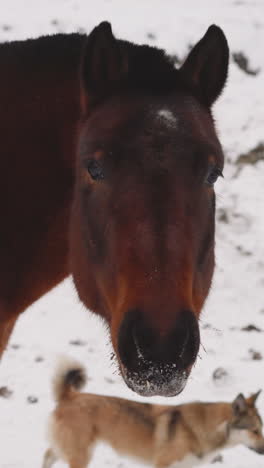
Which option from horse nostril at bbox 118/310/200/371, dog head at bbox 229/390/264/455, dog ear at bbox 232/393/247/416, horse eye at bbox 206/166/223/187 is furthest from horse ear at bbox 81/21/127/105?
dog head at bbox 229/390/264/455

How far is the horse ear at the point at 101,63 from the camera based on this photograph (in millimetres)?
1987

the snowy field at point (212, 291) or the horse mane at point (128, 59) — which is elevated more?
the horse mane at point (128, 59)

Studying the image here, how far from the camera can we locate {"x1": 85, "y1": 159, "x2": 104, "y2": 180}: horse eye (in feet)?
6.01

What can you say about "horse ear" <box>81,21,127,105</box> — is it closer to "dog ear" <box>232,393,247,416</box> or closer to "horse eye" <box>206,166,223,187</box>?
"horse eye" <box>206,166,223,187</box>

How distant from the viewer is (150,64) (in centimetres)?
207

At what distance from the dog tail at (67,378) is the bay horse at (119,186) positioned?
1306 millimetres

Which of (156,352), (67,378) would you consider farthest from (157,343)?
(67,378)

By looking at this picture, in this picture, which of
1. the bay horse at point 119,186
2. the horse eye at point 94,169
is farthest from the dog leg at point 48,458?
the horse eye at point 94,169

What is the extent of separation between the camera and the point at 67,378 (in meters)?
4.03

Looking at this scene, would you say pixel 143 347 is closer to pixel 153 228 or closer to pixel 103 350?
pixel 153 228

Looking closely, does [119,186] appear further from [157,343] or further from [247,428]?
[247,428]

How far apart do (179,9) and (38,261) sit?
23.4 feet

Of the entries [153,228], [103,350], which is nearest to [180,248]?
[153,228]

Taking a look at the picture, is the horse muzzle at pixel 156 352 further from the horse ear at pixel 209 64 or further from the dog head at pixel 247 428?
the dog head at pixel 247 428
